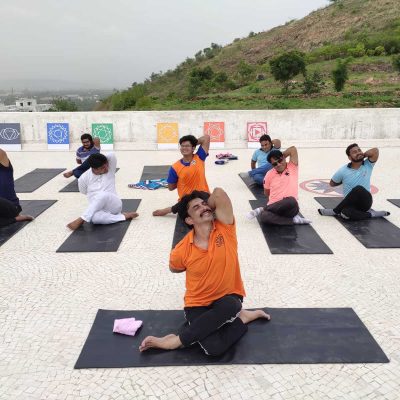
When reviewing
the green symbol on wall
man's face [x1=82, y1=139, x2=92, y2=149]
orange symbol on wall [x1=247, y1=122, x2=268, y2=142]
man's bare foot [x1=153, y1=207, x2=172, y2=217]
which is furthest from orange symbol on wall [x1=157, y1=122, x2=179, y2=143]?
man's bare foot [x1=153, y1=207, x2=172, y2=217]

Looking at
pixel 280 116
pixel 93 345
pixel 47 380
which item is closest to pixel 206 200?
pixel 93 345

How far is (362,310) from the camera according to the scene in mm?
Result: 4035

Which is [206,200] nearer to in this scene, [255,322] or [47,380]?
[255,322]

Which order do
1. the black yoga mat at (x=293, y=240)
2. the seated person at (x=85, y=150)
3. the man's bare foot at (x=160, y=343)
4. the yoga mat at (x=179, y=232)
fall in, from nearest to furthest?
the man's bare foot at (x=160, y=343)
the black yoga mat at (x=293, y=240)
the yoga mat at (x=179, y=232)
the seated person at (x=85, y=150)

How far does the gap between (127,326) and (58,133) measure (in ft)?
37.0

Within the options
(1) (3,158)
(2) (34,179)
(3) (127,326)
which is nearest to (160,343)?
(3) (127,326)

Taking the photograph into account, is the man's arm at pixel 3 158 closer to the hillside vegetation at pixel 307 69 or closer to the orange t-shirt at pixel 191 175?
the orange t-shirt at pixel 191 175

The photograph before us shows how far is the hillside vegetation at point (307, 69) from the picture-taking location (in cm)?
2323

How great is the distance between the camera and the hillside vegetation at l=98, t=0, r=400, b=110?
915 inches

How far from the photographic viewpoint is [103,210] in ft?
21.5

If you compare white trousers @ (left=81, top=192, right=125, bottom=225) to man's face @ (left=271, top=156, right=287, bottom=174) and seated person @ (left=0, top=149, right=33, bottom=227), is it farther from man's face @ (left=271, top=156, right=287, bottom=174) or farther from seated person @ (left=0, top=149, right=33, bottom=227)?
man's face @ (left=271, top=156, right=287, bottom=174)

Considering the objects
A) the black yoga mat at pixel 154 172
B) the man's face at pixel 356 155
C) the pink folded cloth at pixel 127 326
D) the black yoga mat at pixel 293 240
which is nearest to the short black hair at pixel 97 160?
the black yoga mat at pixel 293 240

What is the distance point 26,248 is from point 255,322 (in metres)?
3.42

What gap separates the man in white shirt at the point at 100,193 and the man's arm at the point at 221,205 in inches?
132
